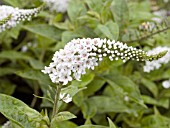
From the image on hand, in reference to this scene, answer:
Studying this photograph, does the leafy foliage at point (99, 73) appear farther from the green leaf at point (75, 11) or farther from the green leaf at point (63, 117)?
the green leaf at point (63, 117)

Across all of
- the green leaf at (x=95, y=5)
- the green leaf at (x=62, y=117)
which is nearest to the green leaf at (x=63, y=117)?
the green leaf at (x=62, y=117)

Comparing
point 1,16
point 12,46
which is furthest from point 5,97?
point 12,46

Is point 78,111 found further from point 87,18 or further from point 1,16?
point 1,16

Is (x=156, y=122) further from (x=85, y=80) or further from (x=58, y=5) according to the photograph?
(x=58, y=5)

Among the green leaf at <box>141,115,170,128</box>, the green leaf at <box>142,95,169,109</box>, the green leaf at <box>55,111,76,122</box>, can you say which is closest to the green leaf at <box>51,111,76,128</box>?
the green leaf at <box>55,111,76,122</box>

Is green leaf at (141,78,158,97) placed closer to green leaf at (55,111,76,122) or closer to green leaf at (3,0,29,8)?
green leaf at (3,0,29,8)
